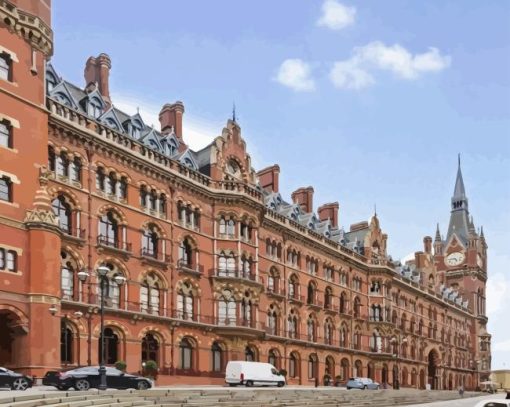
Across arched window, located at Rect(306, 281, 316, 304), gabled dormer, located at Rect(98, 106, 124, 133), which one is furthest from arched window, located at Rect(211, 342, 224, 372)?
gabled dormer, located at Rect(98, 106, 124, 133)

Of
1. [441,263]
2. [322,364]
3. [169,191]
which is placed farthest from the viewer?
[441,263]

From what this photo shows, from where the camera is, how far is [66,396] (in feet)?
88.4

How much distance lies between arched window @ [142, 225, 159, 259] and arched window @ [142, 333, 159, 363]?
5621mm

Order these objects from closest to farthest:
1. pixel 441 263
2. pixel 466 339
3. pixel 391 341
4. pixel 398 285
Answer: pixel 391 341, pixel 398 285, pixel 466 339, pixel 441 263

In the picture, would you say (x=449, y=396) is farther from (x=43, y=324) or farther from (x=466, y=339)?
(x=466, y=339)

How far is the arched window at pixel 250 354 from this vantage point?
5726 cm

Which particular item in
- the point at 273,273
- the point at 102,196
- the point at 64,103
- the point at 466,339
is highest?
the point at 64,103

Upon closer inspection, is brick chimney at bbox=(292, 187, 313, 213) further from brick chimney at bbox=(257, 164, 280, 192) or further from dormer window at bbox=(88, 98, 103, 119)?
dormer window at bbox=(88, 98, 103, 119)

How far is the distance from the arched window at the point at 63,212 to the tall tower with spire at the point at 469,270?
289 feet

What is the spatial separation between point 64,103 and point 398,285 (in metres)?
55.2

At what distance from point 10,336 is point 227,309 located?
20.6 meters

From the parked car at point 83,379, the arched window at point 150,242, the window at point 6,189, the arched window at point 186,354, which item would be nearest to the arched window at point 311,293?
the arched window at point 186,354

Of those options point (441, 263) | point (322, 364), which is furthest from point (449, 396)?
point (441, 263)

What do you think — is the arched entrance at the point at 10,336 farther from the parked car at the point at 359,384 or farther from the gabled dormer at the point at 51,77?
the parked car at the point at 359,384
